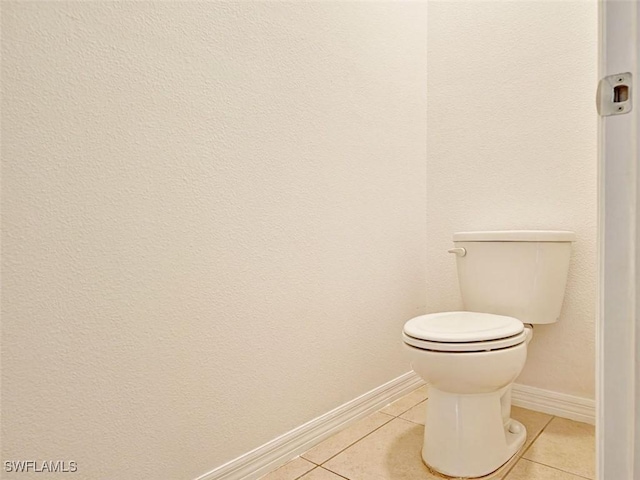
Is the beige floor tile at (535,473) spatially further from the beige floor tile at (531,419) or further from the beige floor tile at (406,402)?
the beige floor tile at (406,402)

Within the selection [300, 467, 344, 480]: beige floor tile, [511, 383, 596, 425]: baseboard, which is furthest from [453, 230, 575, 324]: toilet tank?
[300, 467, 344, 480]: beige floor tile

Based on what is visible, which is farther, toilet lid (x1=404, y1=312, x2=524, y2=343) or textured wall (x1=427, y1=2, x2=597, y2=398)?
textured wall (x1=427, y1=2, x2=597, y2=398)

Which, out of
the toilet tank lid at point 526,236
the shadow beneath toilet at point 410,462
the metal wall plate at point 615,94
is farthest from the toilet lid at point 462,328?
the metal wall plate at point 615,94

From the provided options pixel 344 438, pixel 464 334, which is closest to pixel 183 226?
pixel 464 334

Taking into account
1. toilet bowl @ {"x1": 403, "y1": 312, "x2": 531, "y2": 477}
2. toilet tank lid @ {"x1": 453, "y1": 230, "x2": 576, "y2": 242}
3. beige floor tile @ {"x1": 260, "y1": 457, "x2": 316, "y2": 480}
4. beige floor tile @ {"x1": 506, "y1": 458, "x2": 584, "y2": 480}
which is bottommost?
beige floor tile @ {"x1": 260, "y1": 457, "x2": 316, "y2": 480}

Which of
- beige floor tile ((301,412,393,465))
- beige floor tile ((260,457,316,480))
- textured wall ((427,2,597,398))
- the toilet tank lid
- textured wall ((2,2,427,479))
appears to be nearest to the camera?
textured wall ((2,2,427,479))

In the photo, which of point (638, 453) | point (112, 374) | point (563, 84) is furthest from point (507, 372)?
point (563, 84)

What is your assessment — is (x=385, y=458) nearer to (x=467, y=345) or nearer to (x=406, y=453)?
(x=406, y=453)

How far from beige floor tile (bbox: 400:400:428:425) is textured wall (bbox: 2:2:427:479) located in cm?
20

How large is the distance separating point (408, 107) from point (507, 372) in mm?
1198

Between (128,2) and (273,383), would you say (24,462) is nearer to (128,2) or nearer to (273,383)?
(273,383)

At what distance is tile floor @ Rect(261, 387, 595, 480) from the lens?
121cm

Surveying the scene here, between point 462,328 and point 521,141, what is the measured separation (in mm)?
889

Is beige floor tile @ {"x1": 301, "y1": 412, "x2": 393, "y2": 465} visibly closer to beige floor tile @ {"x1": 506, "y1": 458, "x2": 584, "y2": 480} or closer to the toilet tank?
beige floor tile @ {"x1": 506, "y1": 458, "x2": 584, "y2": 480}
